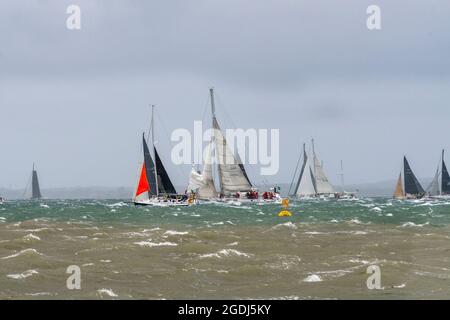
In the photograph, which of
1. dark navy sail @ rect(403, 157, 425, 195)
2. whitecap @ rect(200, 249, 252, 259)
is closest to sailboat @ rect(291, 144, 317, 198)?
dark navy sail @ rect(403, 157, 425, 195)

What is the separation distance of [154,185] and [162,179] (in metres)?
1.55

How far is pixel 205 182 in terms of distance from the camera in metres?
124

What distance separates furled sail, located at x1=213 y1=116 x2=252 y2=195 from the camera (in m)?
117

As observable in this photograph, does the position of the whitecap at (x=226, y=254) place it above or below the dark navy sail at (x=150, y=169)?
below

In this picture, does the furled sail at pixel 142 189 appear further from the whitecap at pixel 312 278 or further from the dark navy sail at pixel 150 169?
the whitecap at pixel 312 278

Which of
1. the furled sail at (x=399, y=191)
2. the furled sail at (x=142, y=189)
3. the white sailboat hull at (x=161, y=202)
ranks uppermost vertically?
the furled sail at (x=142, y=189)

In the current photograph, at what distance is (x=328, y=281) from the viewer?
25734mm

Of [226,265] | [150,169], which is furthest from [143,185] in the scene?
[226,265]

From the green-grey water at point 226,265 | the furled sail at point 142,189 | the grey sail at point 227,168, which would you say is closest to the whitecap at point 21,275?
the green-grey water at point 226,265

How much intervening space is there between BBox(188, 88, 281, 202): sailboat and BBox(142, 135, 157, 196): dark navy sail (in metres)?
11.3

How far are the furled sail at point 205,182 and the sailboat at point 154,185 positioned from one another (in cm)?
1016

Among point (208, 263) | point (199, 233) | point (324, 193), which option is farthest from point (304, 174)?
point (208, 263)

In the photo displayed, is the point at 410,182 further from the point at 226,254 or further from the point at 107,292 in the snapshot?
the point at 107,292

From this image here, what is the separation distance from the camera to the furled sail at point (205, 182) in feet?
400
